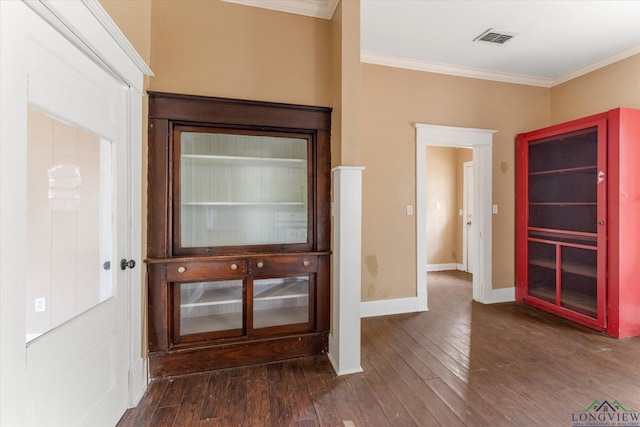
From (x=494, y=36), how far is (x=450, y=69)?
2.06 ft

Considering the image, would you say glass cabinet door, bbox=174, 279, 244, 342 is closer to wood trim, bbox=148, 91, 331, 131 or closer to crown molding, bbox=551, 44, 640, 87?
wood trim, bbox=148, 91, 331, 131

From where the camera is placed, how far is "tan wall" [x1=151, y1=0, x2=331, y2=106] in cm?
219

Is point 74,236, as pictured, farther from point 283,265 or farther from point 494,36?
point 494,36

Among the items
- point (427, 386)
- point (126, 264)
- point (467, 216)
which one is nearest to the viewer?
point (126, 264)

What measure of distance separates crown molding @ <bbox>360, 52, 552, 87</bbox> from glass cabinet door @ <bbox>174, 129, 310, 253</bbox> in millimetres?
1615

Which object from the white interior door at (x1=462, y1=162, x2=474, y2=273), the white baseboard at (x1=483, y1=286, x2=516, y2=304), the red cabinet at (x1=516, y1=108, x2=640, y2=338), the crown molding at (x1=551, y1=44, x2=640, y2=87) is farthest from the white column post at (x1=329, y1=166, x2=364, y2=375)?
the white interior door at (x1=462, y1=162, x2=474, y2=273)

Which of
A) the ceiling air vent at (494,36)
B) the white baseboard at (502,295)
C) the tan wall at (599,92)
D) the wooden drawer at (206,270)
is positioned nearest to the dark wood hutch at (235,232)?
the wooden drawer at (206,270)

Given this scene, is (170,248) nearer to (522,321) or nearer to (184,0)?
(184,0)

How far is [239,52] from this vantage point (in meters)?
2.33

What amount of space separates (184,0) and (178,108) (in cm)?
86

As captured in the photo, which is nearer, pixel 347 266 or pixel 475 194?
pixel 347 266

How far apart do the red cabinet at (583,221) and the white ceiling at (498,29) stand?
0.84 m

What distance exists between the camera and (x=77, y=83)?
136 cm

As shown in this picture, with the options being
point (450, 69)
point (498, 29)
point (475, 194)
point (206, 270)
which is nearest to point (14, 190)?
point (206, 270)
